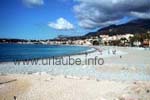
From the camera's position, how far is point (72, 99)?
1037 centimetres

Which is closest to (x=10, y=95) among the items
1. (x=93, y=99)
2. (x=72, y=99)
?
(x=72, y=99)

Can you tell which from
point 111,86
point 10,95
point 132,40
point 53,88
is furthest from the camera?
point 132,40

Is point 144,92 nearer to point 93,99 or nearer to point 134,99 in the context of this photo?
point 134,99

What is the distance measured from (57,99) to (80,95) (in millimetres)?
1249

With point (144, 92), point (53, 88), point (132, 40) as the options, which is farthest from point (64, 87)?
point (132, 40)

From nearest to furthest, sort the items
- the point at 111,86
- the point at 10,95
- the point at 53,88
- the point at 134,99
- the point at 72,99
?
the point at 134,99
the point at 72,99
the point at 10,95
the point at 53,88
the point at 111,86

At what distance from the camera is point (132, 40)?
14188cm

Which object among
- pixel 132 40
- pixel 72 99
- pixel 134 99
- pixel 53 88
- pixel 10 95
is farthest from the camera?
pixel 132 40

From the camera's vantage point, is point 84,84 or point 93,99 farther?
point 84,84

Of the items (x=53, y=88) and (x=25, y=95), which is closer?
(x=25, y=95)

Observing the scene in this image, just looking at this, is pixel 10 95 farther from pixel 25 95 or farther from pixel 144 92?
pixel 144 92

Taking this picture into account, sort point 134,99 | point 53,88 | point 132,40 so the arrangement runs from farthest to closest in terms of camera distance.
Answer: point 132,40, point 53,88, point 134,99

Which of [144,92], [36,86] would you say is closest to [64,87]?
[36,86]

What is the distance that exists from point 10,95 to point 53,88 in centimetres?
234
